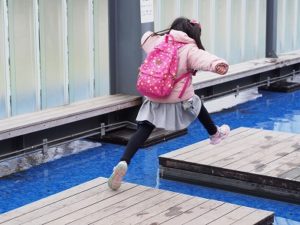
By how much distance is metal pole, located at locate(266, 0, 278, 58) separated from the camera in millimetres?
12135

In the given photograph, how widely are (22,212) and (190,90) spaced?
170cm

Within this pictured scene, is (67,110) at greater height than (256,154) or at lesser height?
greater

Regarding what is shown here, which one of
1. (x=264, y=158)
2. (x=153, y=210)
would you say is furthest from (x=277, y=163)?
(x=153, y=210)

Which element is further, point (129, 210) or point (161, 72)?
point (161, 72)

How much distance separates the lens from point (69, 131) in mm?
7887

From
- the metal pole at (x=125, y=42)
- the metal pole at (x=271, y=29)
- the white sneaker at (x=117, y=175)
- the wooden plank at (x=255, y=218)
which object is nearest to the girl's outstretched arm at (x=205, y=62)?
the white sneaker at (x=117, y=175)

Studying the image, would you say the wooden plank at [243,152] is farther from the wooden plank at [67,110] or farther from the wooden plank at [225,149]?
the wooden plank at [67,110]

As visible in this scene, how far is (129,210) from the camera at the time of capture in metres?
5.17

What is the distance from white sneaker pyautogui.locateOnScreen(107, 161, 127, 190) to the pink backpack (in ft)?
2.01

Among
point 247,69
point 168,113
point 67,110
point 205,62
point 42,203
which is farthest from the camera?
point 247,69

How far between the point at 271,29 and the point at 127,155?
23.7ft

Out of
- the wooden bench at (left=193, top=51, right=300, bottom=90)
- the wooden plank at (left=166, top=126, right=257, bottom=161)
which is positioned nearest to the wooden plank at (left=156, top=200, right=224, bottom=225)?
the wooden plank at (left=166, top=126, right=257, bottom=161)

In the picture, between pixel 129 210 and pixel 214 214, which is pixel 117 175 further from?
pixel 214 214

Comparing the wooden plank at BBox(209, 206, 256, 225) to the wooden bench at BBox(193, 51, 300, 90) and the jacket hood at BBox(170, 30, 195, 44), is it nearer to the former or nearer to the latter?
the jacket hood at BBox(170, 30, 195, 44)
